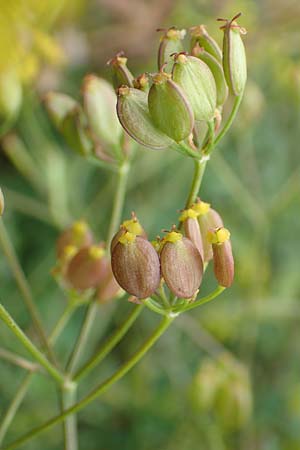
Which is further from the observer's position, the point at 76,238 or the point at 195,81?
the point at 76,238

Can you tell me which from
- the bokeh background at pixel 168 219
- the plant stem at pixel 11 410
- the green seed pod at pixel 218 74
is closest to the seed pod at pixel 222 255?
the green seed pod at pixel 218 74

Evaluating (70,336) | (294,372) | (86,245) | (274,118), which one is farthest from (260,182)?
(86,245)

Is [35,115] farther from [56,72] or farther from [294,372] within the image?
[294,372]

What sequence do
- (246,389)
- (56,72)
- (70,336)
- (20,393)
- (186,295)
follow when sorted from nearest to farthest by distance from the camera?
(186,295) → (20,393) → (246,389) → (70,336) → (56,72)

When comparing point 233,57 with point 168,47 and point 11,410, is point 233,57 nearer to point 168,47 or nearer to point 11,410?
point 168,47

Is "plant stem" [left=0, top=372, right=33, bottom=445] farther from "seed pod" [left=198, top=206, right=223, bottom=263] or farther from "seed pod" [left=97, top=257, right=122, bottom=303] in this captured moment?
"seed pod" [left=198, top=206, right=223, bottom=263]

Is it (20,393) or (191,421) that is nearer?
(20,393)

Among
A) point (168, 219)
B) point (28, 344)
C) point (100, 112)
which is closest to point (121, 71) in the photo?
point (100, 112)
